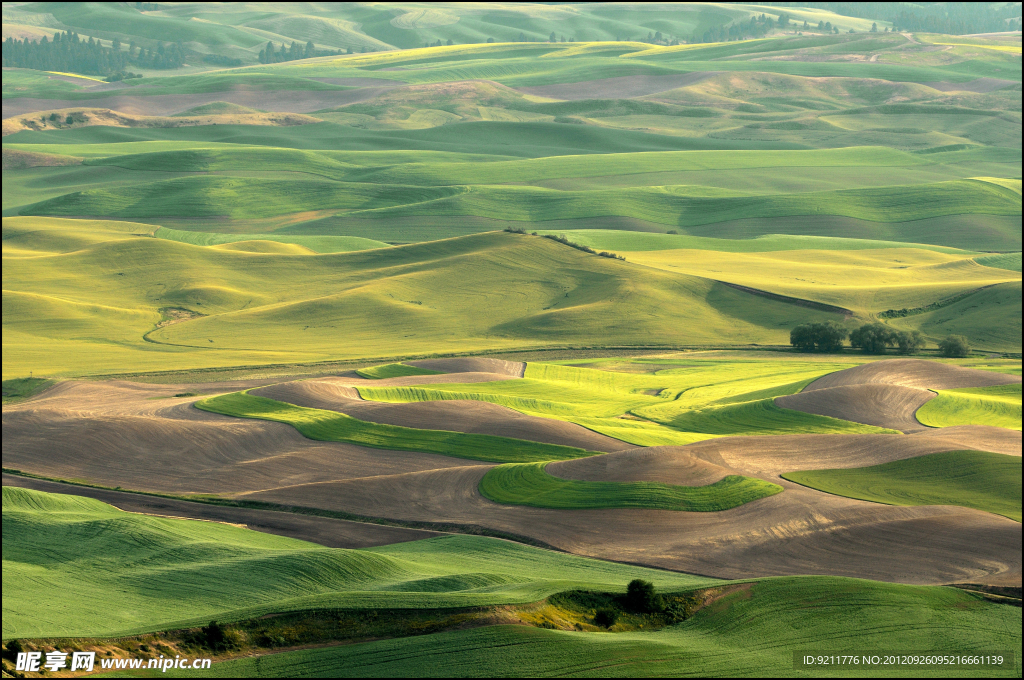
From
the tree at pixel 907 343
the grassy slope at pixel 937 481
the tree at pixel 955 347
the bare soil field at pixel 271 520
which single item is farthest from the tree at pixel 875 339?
the bare soil field at pixel 271 520

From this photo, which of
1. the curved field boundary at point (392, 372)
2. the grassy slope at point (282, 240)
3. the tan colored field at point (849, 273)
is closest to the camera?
the curved field boundary at point (392, 372)

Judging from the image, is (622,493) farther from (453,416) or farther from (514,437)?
(453,416)

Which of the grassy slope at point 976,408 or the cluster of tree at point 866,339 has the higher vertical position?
the grassy slope at point 976,408

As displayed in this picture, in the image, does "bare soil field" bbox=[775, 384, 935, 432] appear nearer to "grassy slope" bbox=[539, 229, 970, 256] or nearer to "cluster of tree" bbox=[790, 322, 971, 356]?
"cluster of tree" bbox=[790, 322, 971, 356]

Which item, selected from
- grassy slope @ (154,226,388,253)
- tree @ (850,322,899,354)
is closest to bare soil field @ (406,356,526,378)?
tree @ (850,322,899,354)

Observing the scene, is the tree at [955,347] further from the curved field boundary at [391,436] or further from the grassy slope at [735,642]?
the grassy slope at [735,642]
